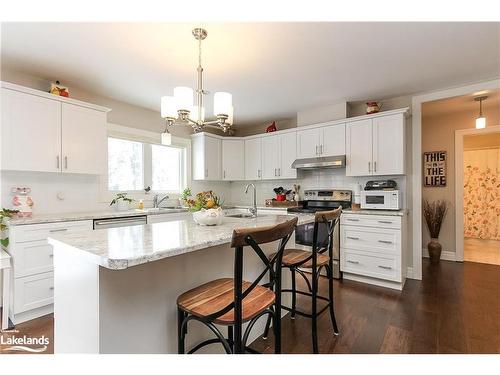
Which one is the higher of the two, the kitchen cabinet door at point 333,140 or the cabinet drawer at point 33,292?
the kitchen cabinet door at point 333,140

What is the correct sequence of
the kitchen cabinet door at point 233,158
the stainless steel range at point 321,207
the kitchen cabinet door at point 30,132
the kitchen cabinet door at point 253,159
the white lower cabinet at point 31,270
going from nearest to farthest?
the white lower cabinet at point 31,270 < the kitchen cabinet door at point 30,132 < the stainless steel range at point 321,207 < the kitchen cabinet door at point 253,159 < the kitchen cabinet door at point 233,158

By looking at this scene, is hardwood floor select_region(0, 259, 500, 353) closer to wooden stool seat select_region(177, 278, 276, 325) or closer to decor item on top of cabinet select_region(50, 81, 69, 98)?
wooden stool seat select_region(177, 278, 276, 325)

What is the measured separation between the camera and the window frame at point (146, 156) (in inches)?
138

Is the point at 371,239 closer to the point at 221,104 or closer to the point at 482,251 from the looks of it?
the point at 221,104

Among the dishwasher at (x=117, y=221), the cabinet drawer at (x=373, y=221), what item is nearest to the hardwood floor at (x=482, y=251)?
the cabinet drawer at (x=373, y=221)

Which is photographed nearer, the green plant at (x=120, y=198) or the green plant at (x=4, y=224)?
the green plant at (x=4, y=224)

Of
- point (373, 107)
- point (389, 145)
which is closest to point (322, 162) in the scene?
point (389, 145)

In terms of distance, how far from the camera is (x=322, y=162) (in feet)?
12.3

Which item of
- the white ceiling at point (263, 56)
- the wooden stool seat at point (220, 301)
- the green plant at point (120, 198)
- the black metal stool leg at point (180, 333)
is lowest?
the black metal stool leg at point (180, 333)

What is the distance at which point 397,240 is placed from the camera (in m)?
3.02

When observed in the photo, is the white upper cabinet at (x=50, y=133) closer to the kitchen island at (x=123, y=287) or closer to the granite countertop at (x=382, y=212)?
the kitchen island at (x=123, y=287)

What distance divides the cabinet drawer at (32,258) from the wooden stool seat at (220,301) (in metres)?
1.88

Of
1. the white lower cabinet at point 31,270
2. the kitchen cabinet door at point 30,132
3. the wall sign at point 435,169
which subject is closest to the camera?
the white lower cabinet at point 31,270
